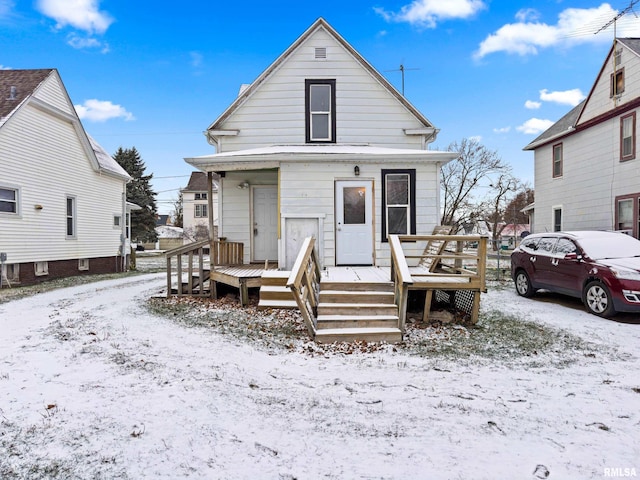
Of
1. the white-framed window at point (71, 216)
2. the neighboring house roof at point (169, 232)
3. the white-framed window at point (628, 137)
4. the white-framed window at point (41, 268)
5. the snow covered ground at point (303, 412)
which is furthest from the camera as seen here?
the neighboring house roof at point (169, 232)

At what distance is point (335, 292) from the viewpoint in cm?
596

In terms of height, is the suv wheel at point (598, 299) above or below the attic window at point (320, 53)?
below

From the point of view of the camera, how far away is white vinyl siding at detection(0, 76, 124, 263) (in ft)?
36.2

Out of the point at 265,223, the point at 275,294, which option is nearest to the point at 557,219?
the point at 265,223

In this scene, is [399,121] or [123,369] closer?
[123,369]

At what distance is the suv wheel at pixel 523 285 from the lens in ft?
28.4

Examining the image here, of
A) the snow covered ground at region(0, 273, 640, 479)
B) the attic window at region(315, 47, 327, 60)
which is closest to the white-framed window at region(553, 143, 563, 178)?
the attic window at region(315, 47, 327, 60)

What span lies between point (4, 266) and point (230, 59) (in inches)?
566

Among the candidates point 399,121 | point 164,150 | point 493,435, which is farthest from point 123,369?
point 164,150

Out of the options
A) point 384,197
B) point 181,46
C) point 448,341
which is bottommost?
point 448,341

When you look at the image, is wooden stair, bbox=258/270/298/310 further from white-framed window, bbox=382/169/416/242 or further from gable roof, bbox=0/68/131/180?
gable roof, bbox=0/68/131/180

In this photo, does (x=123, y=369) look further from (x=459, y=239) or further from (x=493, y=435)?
(x=459, y=239)

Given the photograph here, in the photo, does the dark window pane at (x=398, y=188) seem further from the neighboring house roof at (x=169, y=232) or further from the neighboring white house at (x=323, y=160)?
A: the neighboring house roof at (x=169, y=232)

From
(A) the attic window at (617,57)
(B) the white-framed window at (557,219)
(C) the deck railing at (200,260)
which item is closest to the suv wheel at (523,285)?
(C) the deck railing at (200,260)
